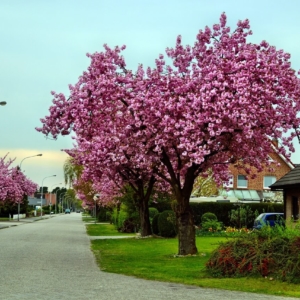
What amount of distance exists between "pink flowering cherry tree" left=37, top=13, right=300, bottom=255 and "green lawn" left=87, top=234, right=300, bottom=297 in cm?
193

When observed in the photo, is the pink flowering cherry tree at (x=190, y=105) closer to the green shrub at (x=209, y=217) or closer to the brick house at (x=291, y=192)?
the brick house at (x=291, y=192)

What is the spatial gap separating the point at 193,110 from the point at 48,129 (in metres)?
6.02

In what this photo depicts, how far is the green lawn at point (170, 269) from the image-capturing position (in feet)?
46.7

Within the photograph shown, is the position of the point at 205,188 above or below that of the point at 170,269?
above

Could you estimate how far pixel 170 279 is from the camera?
15938 mm

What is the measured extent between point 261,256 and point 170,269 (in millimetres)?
3304

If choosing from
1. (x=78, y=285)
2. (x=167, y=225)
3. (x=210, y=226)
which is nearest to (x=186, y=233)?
(x=78, y=285)

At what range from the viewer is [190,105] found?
65.7ft

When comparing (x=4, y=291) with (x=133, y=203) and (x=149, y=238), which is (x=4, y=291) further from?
(x=133, y=203)

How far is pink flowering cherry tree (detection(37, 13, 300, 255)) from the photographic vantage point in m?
19.8

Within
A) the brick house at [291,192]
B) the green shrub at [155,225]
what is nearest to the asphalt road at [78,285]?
the brick house at [291,192]

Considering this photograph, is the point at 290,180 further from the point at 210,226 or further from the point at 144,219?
the point at 210,226

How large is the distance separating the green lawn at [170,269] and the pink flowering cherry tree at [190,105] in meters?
1.93

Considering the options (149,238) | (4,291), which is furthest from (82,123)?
(149,238)
